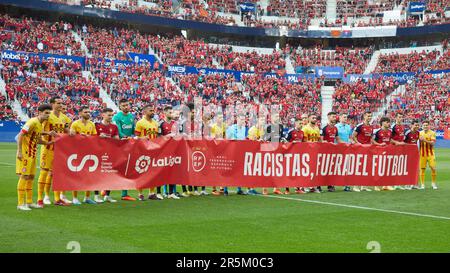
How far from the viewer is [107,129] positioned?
12.9 m

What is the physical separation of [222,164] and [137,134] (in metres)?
2.17

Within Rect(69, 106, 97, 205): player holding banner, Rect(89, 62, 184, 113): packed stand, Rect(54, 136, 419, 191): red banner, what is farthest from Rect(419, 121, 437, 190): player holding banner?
Rect(89, 62, 184, 113): packed stand

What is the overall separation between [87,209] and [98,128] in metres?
2.31

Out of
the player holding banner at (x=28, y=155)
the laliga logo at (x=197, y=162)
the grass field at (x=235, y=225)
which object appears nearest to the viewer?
the grass field at (x=235, y=225)

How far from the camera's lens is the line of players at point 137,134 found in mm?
11000

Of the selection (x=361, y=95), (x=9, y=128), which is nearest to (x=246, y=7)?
(x=361, y=95)

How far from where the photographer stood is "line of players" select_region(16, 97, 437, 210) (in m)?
11.0

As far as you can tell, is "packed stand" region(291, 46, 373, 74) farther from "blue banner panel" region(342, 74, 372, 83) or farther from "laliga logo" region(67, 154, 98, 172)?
"laliga logo" region(67, 154, 98, 172)

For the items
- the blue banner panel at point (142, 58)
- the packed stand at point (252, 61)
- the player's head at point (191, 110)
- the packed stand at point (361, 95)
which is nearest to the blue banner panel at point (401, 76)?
the packed stand at point (361, 95)

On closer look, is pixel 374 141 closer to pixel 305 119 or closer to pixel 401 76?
pixel 305 119

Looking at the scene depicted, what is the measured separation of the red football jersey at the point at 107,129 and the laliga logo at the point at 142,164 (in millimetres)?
857

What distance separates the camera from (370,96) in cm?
5434

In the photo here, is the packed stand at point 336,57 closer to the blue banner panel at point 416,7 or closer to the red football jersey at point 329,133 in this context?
the blue banner panel at point 416,7

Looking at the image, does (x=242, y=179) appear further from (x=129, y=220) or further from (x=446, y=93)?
(x=446, y=93)
